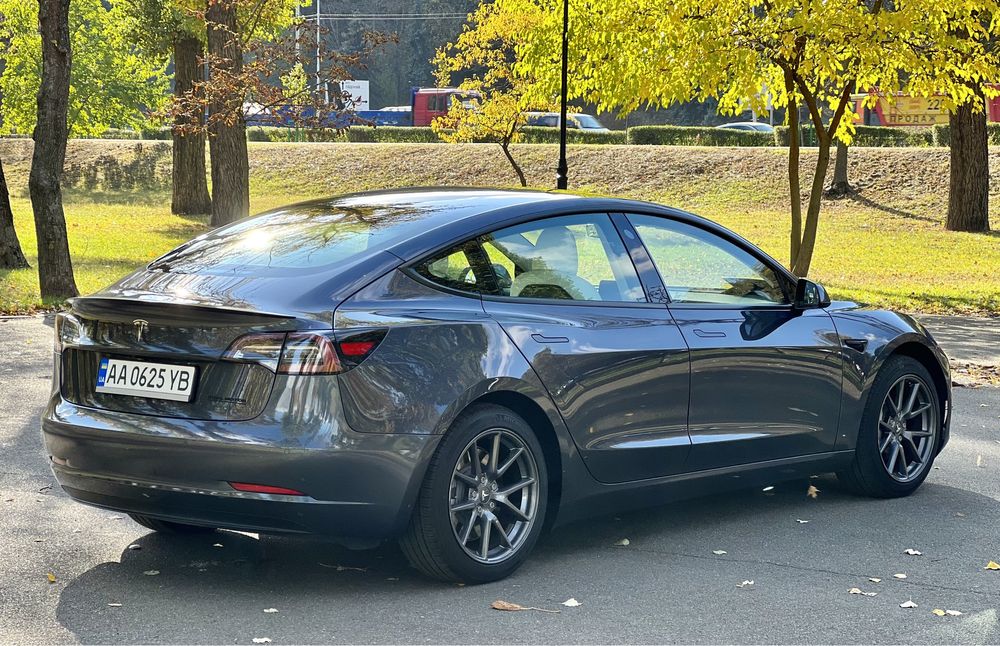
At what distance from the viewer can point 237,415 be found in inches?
183

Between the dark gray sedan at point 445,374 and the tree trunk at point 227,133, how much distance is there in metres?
18.8

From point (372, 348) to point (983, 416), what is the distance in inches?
235

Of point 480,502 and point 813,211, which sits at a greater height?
point 813,211

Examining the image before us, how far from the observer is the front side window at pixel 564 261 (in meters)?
5.40

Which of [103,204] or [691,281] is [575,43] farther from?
[103,204]

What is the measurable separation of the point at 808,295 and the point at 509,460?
6.56 ft

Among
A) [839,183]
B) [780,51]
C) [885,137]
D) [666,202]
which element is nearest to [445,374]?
[780,51]

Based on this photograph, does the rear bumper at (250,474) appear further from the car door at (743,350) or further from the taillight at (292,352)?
the car door at (743,350)

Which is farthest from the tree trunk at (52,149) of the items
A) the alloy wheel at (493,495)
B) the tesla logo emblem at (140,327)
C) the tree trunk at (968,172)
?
the tree trunk at (968,172)

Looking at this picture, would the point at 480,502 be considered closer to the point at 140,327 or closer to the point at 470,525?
the point at 470,525

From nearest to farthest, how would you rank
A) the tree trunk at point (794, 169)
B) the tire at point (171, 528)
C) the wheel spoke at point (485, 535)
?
the wheel spoke at point (485, 535)
the tire at point (171, 528)
the tree trunk at point (794, 169)

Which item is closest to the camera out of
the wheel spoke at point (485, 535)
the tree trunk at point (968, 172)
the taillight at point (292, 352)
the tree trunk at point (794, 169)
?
the taillight at point (292, 352)

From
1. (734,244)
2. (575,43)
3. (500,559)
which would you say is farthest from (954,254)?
(500,559)

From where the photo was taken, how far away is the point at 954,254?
25.4 metres
